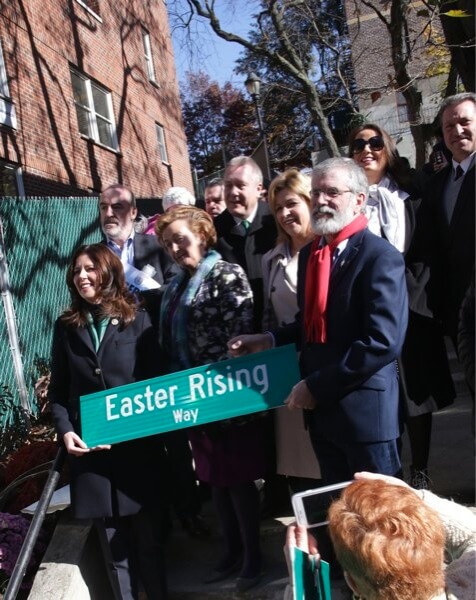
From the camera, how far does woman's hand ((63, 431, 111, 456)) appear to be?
125 inches

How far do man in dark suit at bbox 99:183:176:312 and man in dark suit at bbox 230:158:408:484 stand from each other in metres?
1.69

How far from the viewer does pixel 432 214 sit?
333 centimetres

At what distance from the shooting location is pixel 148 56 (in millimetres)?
19438

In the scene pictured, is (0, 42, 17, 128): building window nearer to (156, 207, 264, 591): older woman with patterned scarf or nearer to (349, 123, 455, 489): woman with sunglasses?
(156, 207, 264, 591): older woman with patterned scarf

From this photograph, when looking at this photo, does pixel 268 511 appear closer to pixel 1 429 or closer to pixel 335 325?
pixel 335 325

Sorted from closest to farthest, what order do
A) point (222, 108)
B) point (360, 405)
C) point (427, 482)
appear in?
point (360, 405) → point (427, 482) → point (222, 108)

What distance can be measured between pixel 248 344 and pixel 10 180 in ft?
31.9

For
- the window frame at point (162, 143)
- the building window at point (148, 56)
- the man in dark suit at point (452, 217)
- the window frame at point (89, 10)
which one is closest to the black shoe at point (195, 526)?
the man in dark suit at point (452, 217)

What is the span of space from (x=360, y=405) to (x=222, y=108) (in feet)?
138

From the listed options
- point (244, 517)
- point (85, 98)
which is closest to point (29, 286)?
point (244, 517)

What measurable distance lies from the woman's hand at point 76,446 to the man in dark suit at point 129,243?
4.25ft

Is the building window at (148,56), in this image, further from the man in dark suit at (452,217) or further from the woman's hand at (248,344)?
the woman's hand at (248,344)

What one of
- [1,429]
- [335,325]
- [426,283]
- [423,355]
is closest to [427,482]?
[423,355]

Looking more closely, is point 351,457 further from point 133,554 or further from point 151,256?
point 151,256
